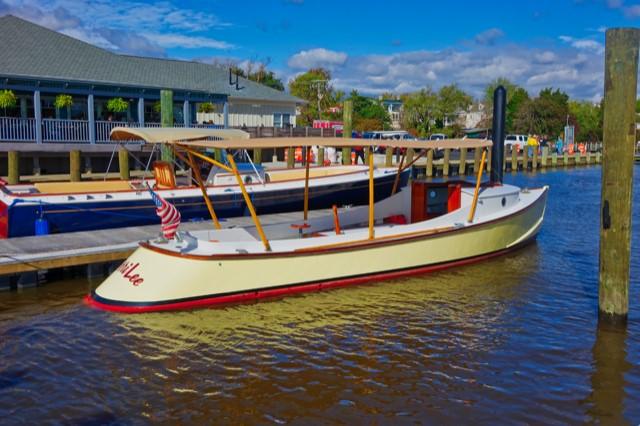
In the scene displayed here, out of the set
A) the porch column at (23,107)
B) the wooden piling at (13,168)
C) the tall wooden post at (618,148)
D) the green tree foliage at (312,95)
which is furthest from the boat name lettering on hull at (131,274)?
the green tree foliage at (312,95)

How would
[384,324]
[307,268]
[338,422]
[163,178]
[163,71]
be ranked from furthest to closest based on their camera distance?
[163,71]
[163,178]
[307,268]
[384,324]
[338,422]

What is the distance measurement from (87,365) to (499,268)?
8.95 metres

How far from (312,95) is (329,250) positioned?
6606 centimetres

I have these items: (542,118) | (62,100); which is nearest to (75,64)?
(62,100)

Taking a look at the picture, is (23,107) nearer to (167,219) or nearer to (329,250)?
(167,219)

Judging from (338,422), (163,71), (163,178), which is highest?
(163,71)

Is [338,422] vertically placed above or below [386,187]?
below

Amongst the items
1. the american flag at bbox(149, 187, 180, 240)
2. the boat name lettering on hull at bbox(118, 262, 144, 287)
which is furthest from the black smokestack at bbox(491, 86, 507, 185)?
the boat name lettering on hull at bbox(118, 262, 144, 287)

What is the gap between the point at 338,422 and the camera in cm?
706

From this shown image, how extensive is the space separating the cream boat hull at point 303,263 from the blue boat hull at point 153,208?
12.7 ft

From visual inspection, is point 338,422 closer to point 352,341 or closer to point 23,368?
point 352,341

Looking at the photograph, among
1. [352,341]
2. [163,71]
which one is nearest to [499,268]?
[352,341]

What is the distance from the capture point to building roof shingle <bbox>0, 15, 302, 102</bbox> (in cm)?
2530

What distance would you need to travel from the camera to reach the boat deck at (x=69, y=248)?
11234 mm
